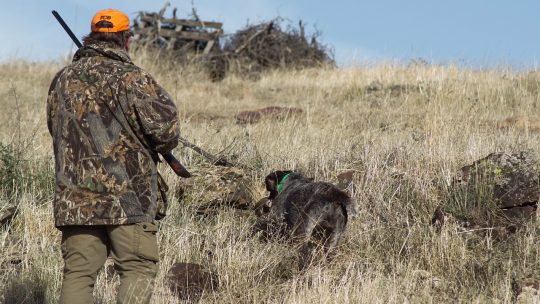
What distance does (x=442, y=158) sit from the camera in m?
7.41

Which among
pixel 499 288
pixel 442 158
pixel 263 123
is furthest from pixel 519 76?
pixel 499 288

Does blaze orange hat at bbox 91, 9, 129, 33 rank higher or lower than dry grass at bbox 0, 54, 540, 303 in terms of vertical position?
higher

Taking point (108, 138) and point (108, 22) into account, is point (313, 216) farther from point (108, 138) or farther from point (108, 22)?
point (108, 22)

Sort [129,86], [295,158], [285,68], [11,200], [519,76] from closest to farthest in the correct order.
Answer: [129,86] < [11,200] < [295,158] < [519,76] < [285,68]

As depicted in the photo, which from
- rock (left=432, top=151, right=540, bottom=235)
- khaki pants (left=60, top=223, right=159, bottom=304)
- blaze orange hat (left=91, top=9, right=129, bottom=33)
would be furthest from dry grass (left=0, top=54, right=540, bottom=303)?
blaze orange hat (left=91, top=9, right=129, bottom=33)

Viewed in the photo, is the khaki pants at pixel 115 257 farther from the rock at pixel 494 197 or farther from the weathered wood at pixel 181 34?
the weathered wood at pixel 181 34

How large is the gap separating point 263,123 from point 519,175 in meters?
4.68

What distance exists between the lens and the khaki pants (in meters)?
4.14

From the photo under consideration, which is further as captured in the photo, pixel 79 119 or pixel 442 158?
pixel 442 158

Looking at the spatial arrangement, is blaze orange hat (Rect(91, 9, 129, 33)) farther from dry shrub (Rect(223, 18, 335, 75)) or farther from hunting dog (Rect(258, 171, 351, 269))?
dry shrub (Rect(223, 18, 335, 75))

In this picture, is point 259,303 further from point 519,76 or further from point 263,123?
point 519,76

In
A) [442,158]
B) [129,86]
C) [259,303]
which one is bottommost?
[259,303]

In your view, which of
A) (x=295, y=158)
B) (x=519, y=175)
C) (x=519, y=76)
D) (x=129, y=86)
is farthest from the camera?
(x=519, y=76)

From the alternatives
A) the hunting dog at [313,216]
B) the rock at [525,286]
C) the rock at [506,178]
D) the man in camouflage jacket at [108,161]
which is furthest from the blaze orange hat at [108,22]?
the rock at [506,178]
